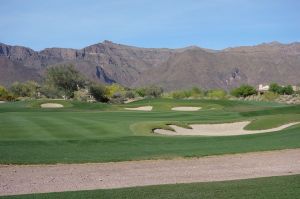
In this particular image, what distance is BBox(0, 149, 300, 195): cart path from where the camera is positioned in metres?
13.0

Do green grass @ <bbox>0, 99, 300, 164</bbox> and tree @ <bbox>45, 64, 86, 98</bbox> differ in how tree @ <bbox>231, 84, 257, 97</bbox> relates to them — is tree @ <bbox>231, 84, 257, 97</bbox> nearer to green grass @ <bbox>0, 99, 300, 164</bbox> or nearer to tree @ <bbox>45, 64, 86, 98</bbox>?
tree @ <bbox>45, 64, 86, 98</bbox>

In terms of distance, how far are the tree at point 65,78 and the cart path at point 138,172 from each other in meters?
99.3

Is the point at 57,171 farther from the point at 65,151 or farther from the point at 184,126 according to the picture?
the point at 184,126

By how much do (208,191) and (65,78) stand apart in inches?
4187

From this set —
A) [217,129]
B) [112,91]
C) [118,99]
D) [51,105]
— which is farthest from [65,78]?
[217,129]

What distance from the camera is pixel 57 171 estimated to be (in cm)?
1545

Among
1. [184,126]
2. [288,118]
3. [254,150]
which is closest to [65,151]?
[254,150]

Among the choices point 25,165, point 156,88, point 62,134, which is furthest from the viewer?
point 156,88

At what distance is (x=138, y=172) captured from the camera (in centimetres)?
1513

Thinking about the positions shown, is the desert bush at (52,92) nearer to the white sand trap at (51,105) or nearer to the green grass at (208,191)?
the white sand trap at (51,105)

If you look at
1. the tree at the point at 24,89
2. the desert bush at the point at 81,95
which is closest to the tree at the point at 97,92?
the desert bush at the point at 81,95

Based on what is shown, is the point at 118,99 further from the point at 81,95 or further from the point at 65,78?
the point at 65,78

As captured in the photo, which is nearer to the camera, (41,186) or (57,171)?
(41,186)

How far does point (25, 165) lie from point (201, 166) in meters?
5.93
